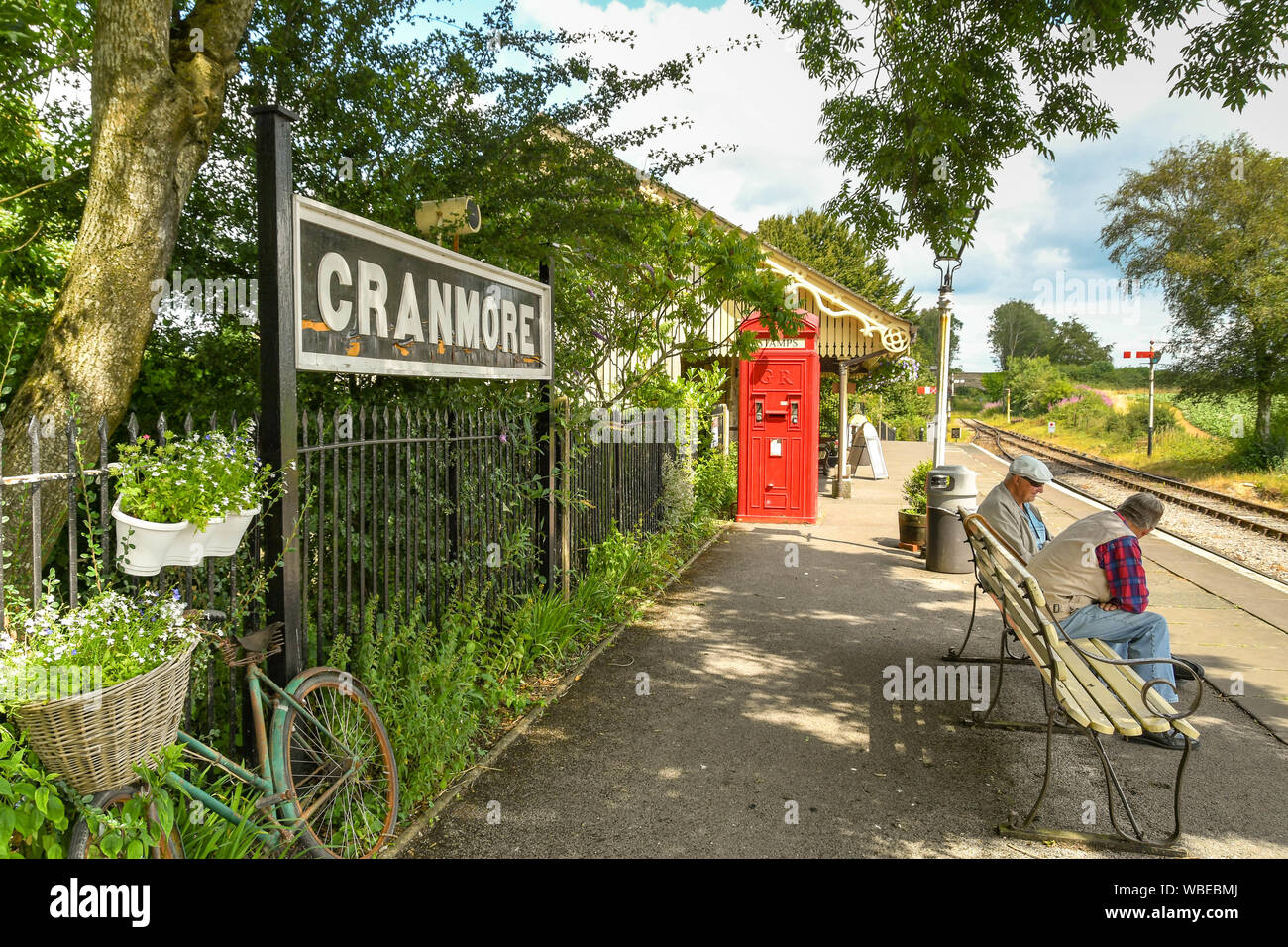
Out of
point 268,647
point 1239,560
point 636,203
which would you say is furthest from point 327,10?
point 1239,560

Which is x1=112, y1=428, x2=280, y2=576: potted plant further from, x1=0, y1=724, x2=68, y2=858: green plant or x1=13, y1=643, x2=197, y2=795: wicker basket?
x1=0, y1=724, x2=68, y2=858: green plant

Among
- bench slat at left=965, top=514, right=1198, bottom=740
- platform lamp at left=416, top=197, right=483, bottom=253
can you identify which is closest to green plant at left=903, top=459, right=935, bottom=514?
bench slat at left=965, top=514, right=1198, bottom=740

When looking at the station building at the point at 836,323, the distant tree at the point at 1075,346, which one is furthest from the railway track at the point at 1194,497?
the distant tree at the point at 1075,346

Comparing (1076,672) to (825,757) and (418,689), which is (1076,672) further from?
(418,689)

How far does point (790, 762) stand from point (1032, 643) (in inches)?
54.0

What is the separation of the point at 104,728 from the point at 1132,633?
499cm

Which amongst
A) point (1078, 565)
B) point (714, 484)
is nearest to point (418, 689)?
point (1078, 565)

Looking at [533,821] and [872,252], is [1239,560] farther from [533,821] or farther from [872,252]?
[533,821]

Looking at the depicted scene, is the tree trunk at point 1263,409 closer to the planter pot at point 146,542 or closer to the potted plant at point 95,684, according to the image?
the planter pot at point 146,542

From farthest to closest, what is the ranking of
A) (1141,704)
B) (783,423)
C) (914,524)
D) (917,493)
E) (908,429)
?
(908,429)
(783,423)
(917,493)
(914,524)
(1141,704)

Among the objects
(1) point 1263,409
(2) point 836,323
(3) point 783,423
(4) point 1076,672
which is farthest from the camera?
(1) point 1263,409

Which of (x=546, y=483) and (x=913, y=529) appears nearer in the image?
(x=546, y=483)

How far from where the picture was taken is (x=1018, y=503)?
6.01 meters

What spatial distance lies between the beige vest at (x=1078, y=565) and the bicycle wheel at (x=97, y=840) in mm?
4505
